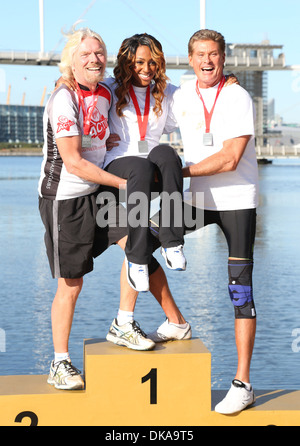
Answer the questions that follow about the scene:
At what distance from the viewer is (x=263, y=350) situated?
822 centimetres

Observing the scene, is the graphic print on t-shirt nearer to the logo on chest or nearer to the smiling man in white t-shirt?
the logo on chest

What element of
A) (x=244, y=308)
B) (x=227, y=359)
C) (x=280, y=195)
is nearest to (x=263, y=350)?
(x=227, y=359)

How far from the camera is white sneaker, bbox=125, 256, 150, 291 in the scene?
431 cm

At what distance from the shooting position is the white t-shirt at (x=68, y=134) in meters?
4.30

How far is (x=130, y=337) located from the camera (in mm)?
4477

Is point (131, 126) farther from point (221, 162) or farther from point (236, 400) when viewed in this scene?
point (236, 400)

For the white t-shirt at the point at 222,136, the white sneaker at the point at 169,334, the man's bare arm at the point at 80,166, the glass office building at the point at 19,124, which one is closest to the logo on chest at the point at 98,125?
the man's bare arm at the point at 80,166

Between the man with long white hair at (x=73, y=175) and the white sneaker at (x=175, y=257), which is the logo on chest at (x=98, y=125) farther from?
the white sneaker at (x=175, y=257)

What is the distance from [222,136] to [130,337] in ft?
3.92

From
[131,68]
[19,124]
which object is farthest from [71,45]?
[19,124]

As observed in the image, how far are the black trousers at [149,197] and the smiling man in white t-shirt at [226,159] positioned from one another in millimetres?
167

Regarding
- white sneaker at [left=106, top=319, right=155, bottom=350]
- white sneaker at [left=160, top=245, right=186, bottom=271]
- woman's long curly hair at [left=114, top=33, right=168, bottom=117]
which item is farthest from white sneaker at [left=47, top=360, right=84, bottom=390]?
woman's long curly hair at [left=114, top=33, right=168, bottom=117]
